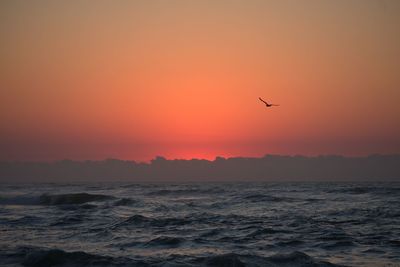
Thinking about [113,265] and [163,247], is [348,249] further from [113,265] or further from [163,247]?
[113,265]

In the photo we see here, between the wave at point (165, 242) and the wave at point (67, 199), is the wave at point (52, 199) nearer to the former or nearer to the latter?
the wave at point (67, 199)

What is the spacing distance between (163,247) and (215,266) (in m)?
3.52

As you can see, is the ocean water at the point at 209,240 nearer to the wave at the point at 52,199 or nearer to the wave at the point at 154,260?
the wave at the point at 154,260

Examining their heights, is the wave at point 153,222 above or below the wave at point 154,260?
above

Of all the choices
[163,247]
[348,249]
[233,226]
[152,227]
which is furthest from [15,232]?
[348,249]

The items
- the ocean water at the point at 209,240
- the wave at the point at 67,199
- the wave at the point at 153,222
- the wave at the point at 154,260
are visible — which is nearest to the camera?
the wave at the point at 154,260

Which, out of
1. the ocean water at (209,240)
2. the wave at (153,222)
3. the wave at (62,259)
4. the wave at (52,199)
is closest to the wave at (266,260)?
the ocean water at (209,240)

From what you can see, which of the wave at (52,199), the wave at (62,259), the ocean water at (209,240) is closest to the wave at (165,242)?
the ocean water at (209,240)

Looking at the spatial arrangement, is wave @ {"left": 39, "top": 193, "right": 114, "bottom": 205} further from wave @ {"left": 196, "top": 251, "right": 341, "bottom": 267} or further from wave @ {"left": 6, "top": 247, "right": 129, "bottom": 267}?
wave @ {"left": 196, "top": 251, "right": 341, "bottom": 267}

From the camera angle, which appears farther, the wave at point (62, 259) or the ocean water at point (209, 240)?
the ocean water at point (209, 240)

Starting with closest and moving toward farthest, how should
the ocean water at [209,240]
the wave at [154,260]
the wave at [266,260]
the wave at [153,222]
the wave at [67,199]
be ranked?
the wave at [266,260] < the wave at [154,260] < the ocean water at [209,240] < the wave at [153,222] < the wave at [67,199]

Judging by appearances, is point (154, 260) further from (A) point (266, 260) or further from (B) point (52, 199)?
(B) point (52, 199)

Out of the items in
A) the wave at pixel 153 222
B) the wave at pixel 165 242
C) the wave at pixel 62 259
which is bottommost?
the wave at pixel 62 259

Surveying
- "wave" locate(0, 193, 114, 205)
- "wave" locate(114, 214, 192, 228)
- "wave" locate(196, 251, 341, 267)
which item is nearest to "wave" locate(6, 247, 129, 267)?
"wave" locate(196, 251, 341, 267)
